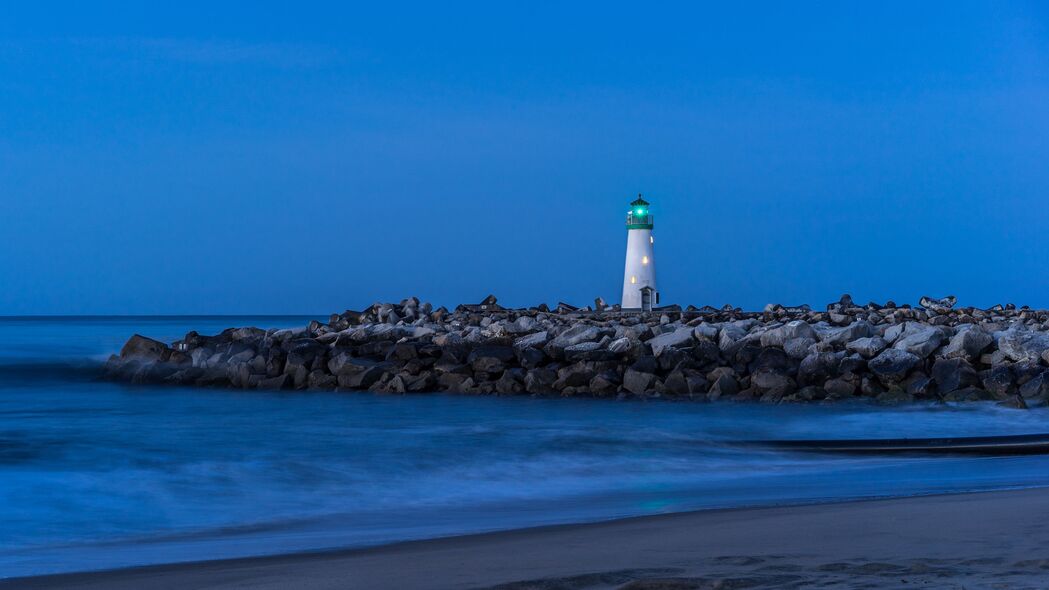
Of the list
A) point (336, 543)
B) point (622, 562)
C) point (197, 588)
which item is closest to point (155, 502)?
point (336, 543)

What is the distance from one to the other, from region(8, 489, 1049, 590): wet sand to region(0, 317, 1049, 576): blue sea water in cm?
60

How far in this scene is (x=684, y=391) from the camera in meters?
14.1

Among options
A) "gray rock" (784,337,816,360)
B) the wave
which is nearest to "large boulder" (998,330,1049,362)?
"gray rock" (784,337,816,360)

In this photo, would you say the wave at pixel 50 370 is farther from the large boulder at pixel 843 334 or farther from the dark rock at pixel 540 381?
the large boulder at pixel 843 334

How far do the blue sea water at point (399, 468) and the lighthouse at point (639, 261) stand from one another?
14.4m

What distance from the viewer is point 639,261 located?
2914 cm

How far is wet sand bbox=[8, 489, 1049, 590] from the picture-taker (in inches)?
135

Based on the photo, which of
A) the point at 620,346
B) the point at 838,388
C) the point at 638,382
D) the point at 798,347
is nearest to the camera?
the point at 838,388

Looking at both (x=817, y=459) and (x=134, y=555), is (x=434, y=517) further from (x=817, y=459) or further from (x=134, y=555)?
(x=817, y=459)

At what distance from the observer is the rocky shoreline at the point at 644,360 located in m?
13.5

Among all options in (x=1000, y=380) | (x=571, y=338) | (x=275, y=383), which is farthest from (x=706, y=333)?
(x=275, y=383)

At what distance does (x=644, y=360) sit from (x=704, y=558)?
1090 centimetres

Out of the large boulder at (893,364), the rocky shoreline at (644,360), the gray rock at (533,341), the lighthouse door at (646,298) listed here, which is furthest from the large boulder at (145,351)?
the lighthouse door at (646,298)

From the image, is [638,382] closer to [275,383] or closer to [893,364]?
[893,364]
